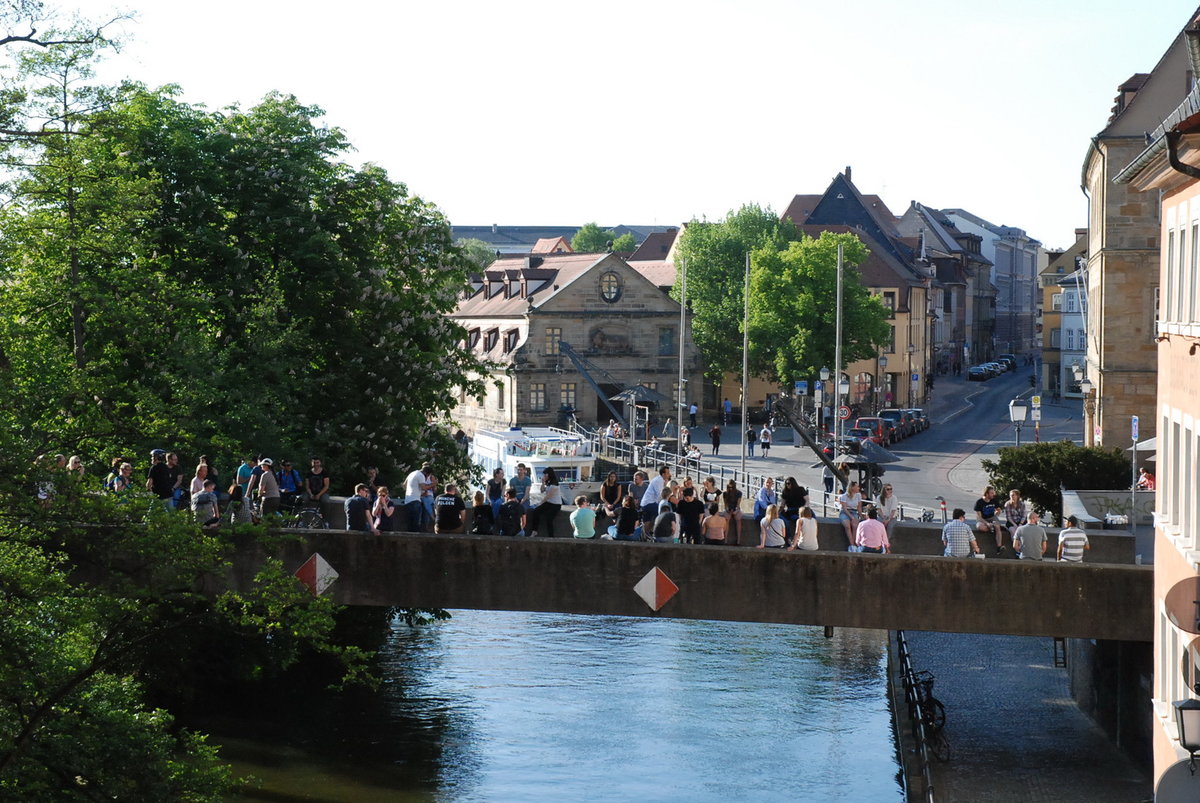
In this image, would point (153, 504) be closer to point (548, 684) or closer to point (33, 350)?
point (33, 350)

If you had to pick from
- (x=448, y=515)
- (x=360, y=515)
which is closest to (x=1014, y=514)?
(x=448, y=515)

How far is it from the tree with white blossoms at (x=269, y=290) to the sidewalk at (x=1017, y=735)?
11.2m

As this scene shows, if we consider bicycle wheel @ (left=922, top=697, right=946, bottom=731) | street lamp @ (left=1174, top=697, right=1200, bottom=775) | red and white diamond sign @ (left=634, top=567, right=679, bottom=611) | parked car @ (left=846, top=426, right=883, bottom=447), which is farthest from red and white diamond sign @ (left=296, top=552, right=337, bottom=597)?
parked car @ (left=846, top=426, right=883, bottom=447)

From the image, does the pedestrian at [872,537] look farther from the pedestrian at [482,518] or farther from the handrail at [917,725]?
the pedestrian at [482,518]

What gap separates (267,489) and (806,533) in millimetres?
7595

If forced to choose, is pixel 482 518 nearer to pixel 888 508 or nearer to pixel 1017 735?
pixel 888 508

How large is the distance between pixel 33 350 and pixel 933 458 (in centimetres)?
4921

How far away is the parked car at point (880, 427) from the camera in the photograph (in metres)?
72.8

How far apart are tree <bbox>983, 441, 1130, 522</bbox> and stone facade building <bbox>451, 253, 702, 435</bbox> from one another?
4364cm

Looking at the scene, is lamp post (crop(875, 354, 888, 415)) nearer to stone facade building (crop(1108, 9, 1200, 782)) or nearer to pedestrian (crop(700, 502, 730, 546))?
pedestrian (crop(700, 502, 730, 546))

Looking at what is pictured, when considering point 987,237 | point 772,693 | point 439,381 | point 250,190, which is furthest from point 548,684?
point 987,237

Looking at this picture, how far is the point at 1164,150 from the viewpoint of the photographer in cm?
1700

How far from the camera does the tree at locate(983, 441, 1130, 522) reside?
131ft

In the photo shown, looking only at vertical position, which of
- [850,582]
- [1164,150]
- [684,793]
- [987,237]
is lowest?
[684,793]
